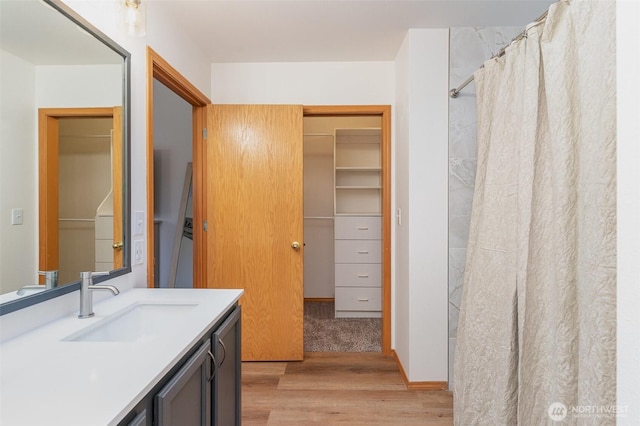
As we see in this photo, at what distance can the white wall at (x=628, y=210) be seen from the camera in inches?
21.9

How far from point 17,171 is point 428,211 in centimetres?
206

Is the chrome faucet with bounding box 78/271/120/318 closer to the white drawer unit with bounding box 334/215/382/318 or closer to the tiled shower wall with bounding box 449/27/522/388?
the tiled shower wall with bounding box 449/27/522/388

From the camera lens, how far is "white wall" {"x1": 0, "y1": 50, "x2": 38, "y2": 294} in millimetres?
933

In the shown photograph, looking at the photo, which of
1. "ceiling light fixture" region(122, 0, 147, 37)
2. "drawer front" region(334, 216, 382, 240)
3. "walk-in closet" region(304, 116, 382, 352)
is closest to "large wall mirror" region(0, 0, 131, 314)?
"ceiling light fixture" region(122, 0, 147, 37)

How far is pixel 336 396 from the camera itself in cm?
203

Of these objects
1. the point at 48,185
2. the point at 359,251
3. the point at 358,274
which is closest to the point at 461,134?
the point at 359,251

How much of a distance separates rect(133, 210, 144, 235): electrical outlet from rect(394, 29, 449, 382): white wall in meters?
1.62

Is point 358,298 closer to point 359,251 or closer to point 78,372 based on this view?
point 359,251

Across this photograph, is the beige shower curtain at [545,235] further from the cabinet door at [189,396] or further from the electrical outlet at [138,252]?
the electrical outlet at [138,252]

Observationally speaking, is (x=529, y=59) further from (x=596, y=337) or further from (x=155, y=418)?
(x=155, y=418)

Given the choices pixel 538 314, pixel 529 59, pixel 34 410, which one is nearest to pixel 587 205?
pixel 538 314

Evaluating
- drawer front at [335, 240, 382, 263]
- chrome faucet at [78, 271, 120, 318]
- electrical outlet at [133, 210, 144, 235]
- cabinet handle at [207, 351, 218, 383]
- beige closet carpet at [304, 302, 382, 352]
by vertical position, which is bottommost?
beige closet carpet at [304, 302, 382, 352]

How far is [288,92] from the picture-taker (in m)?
2.56

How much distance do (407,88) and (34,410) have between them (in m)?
2.31
